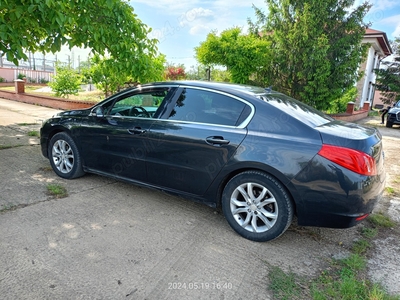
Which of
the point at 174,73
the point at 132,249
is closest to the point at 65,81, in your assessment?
the point at 174,73

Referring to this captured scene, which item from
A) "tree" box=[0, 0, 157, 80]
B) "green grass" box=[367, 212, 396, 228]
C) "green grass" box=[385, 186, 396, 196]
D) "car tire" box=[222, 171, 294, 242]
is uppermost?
"tree" box=[0, 0, 157, 80]

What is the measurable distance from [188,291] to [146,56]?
4897mm

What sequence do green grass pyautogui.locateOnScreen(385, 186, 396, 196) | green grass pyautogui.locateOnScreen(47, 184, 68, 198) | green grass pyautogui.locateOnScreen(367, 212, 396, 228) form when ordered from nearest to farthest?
green grass pyautogui.locateOnScreen(367, 212, 396, 228) → green grass pyautogui.locateOnScreen(47, 184, 68, 198) → green grass pyautogui.locateOnScreen(385, 186, 396, 196)

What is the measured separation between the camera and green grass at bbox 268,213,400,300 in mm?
2246

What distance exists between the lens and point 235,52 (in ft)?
37.4

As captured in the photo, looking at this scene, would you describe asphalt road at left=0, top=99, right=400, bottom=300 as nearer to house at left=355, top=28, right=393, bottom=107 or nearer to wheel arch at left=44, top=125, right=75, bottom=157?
wheel arch at left=44, top=125, right=75, bottom=157

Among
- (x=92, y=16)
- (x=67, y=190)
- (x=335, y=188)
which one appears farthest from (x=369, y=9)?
(x=67, y=190)

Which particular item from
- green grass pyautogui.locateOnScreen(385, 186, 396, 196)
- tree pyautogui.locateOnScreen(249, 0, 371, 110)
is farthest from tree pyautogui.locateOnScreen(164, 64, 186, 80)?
green grass pyautogui.locateOnScreen(385, 186, 396, 196)

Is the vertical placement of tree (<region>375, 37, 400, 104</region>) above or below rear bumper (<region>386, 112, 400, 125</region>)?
above

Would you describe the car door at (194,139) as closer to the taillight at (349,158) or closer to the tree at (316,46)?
the taillight at (349,158)

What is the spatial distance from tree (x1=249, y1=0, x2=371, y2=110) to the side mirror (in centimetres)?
957

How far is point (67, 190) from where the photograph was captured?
158 inches

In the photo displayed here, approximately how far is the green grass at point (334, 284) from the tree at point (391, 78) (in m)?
22.2

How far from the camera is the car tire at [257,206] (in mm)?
2803
